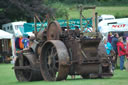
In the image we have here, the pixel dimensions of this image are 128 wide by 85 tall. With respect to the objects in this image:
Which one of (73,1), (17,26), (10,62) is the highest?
(73,1)

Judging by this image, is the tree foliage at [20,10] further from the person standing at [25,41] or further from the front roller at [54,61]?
the front roller at [54,61]

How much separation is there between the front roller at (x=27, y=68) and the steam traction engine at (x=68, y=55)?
→ 1.4 inches

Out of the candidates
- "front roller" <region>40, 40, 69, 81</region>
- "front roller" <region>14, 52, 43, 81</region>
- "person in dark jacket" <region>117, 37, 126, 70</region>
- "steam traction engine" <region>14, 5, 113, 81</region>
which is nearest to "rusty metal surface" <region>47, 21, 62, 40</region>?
"steam traction engine" <region>14, 5, 113, 81</region>

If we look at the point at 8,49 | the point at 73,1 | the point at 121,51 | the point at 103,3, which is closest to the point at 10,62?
the point at 8,49

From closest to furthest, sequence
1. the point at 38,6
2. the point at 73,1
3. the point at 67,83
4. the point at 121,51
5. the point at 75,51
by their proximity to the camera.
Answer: the point at 67,83 < the point at 75,51 < the point at 121,51 < the point at 38,6 < the point at 73,1

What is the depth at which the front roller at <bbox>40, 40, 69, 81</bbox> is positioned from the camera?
1512 cm

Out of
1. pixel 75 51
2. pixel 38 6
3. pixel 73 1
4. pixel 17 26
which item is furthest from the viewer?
pixel 73 1

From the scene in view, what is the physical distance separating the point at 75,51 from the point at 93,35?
879 mm

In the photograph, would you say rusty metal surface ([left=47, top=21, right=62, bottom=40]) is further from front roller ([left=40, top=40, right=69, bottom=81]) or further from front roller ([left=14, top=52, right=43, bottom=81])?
front roller ([left=14, top=52, right=43, bottom=81])

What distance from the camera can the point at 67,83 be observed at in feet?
47.8

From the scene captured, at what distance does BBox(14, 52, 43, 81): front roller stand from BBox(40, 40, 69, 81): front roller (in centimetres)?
62

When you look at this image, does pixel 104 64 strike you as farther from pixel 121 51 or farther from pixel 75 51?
pixel 121 51

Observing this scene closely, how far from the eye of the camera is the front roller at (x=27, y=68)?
17.0 m

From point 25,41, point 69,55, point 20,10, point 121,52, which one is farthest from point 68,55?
point 20,10
